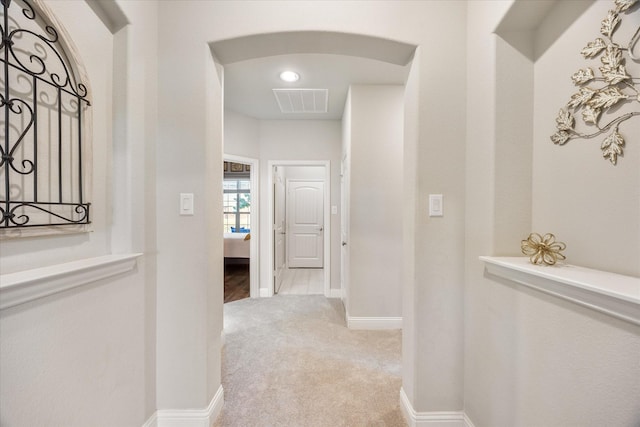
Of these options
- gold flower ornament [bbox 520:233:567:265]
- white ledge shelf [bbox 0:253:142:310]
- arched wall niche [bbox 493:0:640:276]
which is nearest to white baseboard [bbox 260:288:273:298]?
white ledge shelf [bbox 0:253:142:310]

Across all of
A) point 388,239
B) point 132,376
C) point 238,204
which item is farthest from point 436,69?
point 238,204

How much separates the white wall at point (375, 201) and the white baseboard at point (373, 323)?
41mm

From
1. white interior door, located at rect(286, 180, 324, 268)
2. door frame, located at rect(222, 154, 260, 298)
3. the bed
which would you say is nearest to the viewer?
door frame, located at rect(222, 154, 260, 298)

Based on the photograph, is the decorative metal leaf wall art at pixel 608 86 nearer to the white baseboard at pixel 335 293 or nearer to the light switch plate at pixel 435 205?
the light switch plate at pixel 435 205

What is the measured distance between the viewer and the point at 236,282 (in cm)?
455

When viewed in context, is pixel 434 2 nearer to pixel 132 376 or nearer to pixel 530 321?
pixel 530 321

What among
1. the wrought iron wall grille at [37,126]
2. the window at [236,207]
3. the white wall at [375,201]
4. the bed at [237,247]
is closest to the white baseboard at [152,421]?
the wrought iron wall grille at [37,126]

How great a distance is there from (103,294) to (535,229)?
1977 millimetres

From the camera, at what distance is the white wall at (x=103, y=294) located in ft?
2.71

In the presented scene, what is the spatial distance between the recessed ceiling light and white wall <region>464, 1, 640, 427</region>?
1.54 m

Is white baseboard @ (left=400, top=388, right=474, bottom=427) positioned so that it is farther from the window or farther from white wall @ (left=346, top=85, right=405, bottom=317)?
the window

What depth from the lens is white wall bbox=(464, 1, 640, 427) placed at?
0.83 meters

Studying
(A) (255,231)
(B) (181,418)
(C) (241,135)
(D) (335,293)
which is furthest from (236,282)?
(B) (181,418)

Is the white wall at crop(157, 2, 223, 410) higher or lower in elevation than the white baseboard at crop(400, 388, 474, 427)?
higher
